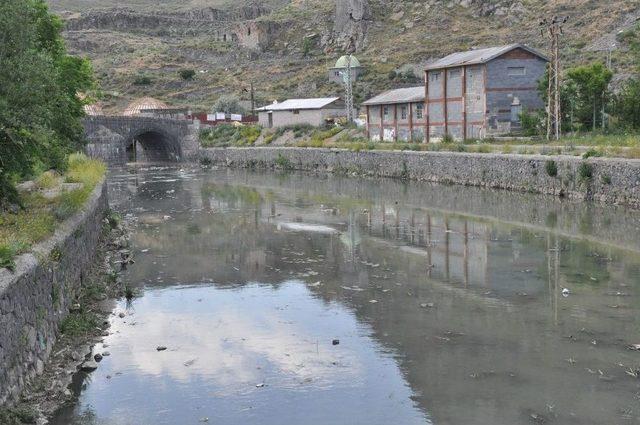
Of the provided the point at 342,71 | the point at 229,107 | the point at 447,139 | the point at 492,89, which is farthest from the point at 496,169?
the point at 229,107

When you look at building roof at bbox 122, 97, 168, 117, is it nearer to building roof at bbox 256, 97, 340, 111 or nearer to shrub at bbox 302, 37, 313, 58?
building roof at bbox 256, 97, 340, 111

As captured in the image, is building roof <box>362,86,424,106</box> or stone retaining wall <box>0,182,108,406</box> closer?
stone retaining wall <box>0,182,108,406</box>

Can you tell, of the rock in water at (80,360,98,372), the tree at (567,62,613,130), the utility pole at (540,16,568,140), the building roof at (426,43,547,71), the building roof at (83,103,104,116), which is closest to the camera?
the rock in water at (80,360,98,372)

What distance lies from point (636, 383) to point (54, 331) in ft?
34.6

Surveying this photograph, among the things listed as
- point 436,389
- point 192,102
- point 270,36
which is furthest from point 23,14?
point 270,36

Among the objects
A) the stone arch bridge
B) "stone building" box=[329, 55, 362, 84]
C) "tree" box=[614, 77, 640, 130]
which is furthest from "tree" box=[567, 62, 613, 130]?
"stone building" box=[329, 55, 362, 84]

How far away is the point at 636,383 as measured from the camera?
14273 mm

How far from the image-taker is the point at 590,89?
49219mm

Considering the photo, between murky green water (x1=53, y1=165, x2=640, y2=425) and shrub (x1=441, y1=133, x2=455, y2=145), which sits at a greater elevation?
shrub (x1=441, y1=133, x2=455, y2=145)

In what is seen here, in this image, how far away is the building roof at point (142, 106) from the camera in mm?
107181

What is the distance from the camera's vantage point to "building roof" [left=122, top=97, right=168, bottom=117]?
107m

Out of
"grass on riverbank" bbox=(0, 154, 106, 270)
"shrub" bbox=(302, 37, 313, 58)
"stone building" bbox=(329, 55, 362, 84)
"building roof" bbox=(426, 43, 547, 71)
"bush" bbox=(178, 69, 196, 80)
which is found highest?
"shrub" bbox=(302, 37, 313, 58)

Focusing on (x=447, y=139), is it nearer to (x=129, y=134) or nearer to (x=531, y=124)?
(x=531, y=124)

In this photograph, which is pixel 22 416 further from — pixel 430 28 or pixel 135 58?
pixel 135 58
